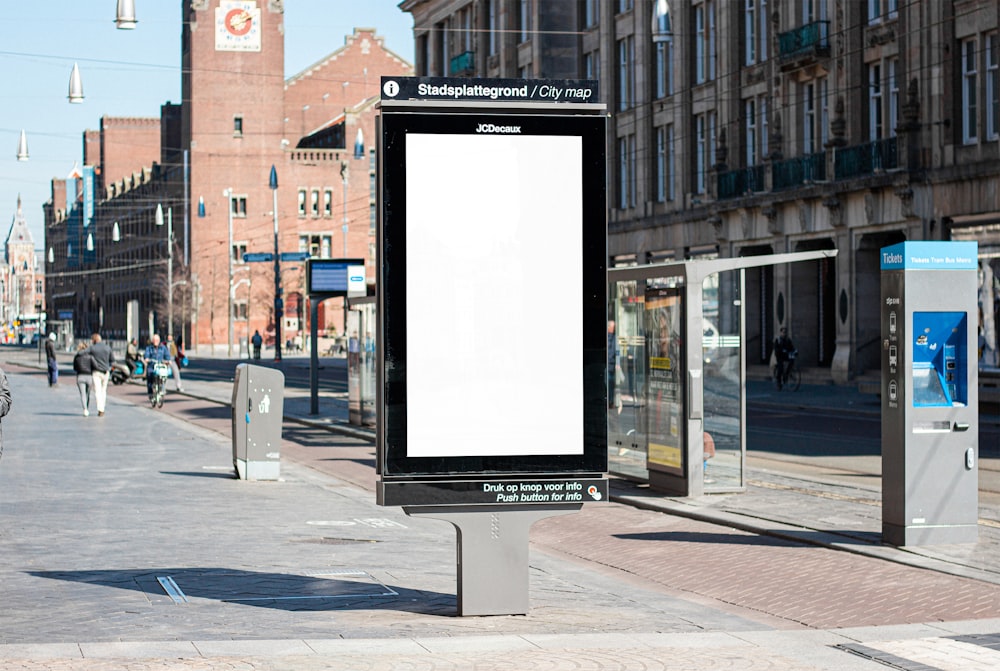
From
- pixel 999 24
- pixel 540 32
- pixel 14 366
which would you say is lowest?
pixel 14 366

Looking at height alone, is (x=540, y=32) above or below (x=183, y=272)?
above

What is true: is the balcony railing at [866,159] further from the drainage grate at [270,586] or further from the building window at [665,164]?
the drainage grate at [270,586]

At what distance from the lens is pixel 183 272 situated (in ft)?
348

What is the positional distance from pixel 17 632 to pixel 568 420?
3.25 m

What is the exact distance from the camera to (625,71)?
178 ft

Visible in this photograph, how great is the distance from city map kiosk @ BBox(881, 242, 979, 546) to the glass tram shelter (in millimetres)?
3002

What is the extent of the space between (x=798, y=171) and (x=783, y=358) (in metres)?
5.89

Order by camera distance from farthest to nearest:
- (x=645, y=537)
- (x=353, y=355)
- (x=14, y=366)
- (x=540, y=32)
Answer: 1. (x=14, y=366)
2. (x=540, y=32)
3. (x=353, y=355)
4. (x=645, y=537)

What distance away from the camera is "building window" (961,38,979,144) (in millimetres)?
36250

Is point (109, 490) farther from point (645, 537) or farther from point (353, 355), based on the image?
point (353, 355)

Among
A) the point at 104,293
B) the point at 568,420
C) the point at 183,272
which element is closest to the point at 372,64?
the point at 183,272

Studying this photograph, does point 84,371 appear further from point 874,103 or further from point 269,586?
point 269,586

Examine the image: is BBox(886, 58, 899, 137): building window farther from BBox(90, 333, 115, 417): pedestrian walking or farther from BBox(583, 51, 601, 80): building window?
BBox(90, 333, 115, 417): pedestrian walking

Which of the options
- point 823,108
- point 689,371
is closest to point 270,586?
point 689,371
